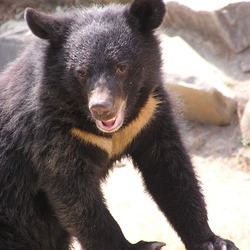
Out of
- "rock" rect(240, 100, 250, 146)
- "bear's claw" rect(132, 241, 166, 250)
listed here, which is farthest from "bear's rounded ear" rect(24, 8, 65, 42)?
"rock" rect(240, 100, 250, 146)

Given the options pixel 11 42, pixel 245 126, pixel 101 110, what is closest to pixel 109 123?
pixel 101 110

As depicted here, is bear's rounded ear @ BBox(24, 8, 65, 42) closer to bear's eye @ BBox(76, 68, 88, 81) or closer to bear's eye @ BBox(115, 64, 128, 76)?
bear's eye @ BBox(76, 68, 88, 81)

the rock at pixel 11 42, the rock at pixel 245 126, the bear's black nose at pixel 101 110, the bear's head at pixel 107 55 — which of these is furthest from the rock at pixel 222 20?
the bear's black nose at pixel 101 110

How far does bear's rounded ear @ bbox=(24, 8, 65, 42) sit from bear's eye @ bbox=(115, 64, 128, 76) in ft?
1.69

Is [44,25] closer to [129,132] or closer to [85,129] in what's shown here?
[85,129]

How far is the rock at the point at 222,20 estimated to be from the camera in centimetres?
873

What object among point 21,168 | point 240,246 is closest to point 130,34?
point 21,168

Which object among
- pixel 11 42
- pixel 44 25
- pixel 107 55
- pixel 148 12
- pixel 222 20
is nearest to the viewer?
pixel 107 55

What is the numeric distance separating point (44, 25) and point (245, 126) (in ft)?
12.6

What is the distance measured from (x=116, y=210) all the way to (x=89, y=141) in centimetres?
242

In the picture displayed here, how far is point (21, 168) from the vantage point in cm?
534

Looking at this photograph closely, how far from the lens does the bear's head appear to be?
4828 millimetres

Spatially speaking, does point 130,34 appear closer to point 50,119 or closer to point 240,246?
point 50,119

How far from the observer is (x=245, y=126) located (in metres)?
8.20
